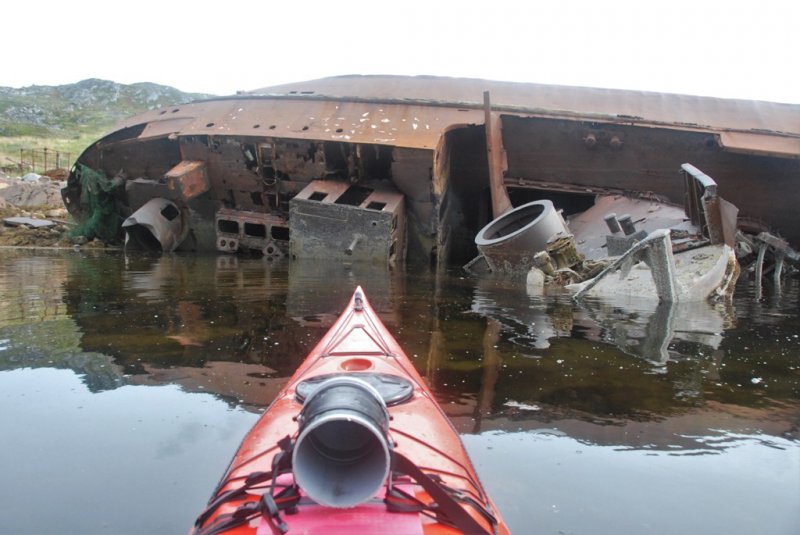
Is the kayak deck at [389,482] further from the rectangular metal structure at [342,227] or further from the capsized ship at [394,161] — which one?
the capsized ship at [394,161]

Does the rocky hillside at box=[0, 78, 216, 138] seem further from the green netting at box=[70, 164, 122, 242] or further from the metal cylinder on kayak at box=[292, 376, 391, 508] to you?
the metal cylinder on kayak at box=[292, 376, 391, 508]

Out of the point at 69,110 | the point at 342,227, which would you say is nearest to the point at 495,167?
the point at 342,227

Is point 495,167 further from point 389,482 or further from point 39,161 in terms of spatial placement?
point 39,161

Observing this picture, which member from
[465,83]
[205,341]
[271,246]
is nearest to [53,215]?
[271,246]

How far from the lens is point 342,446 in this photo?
4.91ft

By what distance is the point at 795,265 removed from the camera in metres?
12.5

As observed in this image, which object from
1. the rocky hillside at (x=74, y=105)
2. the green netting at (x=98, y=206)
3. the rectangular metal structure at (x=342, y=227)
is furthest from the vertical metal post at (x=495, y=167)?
the rocky hillside at (x=74, y=105)

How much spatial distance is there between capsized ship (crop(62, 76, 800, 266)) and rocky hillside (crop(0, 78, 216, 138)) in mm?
39291

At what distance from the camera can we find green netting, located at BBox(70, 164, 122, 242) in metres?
13.0

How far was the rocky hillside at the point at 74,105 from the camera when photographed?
51.1 metres

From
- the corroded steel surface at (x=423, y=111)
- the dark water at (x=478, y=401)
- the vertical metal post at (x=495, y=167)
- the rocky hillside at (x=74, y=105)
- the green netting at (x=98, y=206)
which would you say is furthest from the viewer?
the rocky hillside at (x=74, y=105)

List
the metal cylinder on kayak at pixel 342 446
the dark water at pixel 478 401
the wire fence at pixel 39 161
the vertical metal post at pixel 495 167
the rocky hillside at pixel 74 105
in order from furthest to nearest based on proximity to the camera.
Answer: the rocky hillside at pixel 74 105 → the wire fence at pixel 39 161 → the vertical metal post at pixel 495 167 → the dark water at pixel 478 401 → the metal cylinder on kayak at pixel 342 446

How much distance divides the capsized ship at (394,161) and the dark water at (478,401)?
4570 millimetres

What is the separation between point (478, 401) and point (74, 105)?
2673 inches
